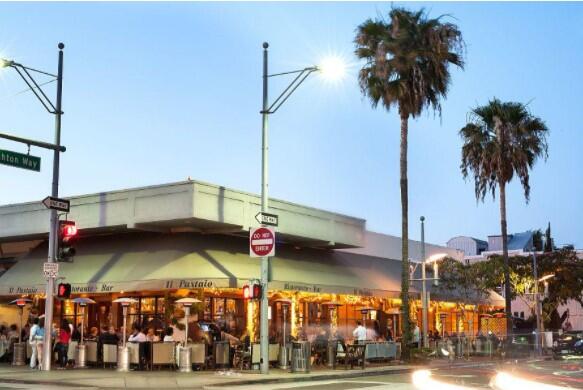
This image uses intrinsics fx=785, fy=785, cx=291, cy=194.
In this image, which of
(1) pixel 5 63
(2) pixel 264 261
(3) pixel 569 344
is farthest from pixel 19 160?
(3) pixel 569 344

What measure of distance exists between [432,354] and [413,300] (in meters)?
5.88

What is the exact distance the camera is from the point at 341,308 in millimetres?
38094

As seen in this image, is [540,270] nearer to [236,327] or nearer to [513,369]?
[236,327]

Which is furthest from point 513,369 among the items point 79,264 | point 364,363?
point 79,264

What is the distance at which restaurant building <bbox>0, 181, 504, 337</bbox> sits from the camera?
2775 centimetres

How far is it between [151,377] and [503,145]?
2700 cm

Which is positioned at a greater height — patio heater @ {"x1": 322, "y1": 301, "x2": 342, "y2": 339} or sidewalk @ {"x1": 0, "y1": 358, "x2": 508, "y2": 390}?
patio heater @ {"x1": 322, "y1": 301, "x2": 342, "y2": 339}

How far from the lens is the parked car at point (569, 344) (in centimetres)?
3638

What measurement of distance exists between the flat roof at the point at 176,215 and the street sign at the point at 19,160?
5757 millimetres

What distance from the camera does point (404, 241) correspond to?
32.8 metres

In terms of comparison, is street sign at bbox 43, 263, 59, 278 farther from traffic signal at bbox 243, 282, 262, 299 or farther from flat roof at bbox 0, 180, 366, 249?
traffic signal at bbox 243, 282, 262, 299

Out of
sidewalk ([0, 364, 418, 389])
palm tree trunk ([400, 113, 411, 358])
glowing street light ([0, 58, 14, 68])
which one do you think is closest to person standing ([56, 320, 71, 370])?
sidewalk ([0, 364, 418, 389])

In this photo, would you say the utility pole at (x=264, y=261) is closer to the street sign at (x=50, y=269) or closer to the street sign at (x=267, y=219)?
the street sign at (x=267, y=219)

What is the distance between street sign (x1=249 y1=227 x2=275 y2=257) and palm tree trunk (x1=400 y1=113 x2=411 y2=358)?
32.8 ft
